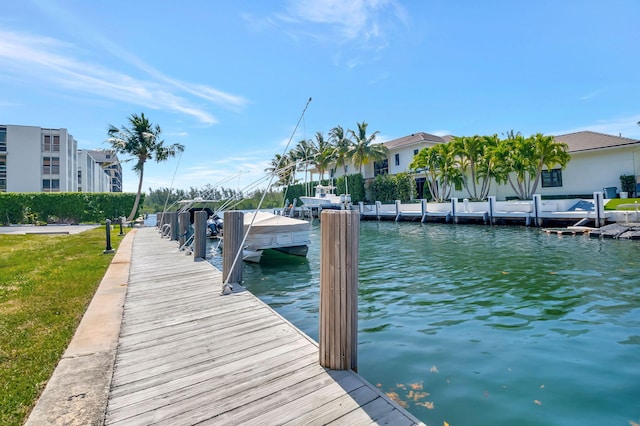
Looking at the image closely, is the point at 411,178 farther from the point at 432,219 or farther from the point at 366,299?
the point at 366,299

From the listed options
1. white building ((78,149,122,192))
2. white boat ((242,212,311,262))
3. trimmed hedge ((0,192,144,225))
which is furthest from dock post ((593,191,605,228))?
white building ((78,149,122,192))

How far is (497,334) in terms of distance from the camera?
4.86 meters

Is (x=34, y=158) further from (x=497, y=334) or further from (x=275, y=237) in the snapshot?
(x=497, y=334)

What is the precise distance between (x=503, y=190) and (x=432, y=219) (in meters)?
9.23

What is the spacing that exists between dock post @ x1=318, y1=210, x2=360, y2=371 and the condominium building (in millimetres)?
59758

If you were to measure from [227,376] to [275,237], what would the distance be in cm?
835

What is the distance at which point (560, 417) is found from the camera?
9.96 ft

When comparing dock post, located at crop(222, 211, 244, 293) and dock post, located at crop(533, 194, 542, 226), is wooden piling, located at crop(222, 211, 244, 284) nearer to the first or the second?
dock post, located at crop(222, 211, 244, 293)

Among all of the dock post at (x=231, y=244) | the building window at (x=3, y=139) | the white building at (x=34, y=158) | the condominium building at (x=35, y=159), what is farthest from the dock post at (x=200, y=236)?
the building window at (x=3, y=139)

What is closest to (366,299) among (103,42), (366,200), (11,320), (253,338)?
(253,338)

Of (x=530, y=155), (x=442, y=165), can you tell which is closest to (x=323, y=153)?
(x=442, y=165)

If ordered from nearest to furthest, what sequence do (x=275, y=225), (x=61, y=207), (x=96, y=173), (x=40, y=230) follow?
(x=275, y=225) < (x=40, y=230) < (x=61, y=207) < (x=96, y=173)

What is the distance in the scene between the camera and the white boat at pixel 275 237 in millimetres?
11008

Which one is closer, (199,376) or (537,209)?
(199,376)
